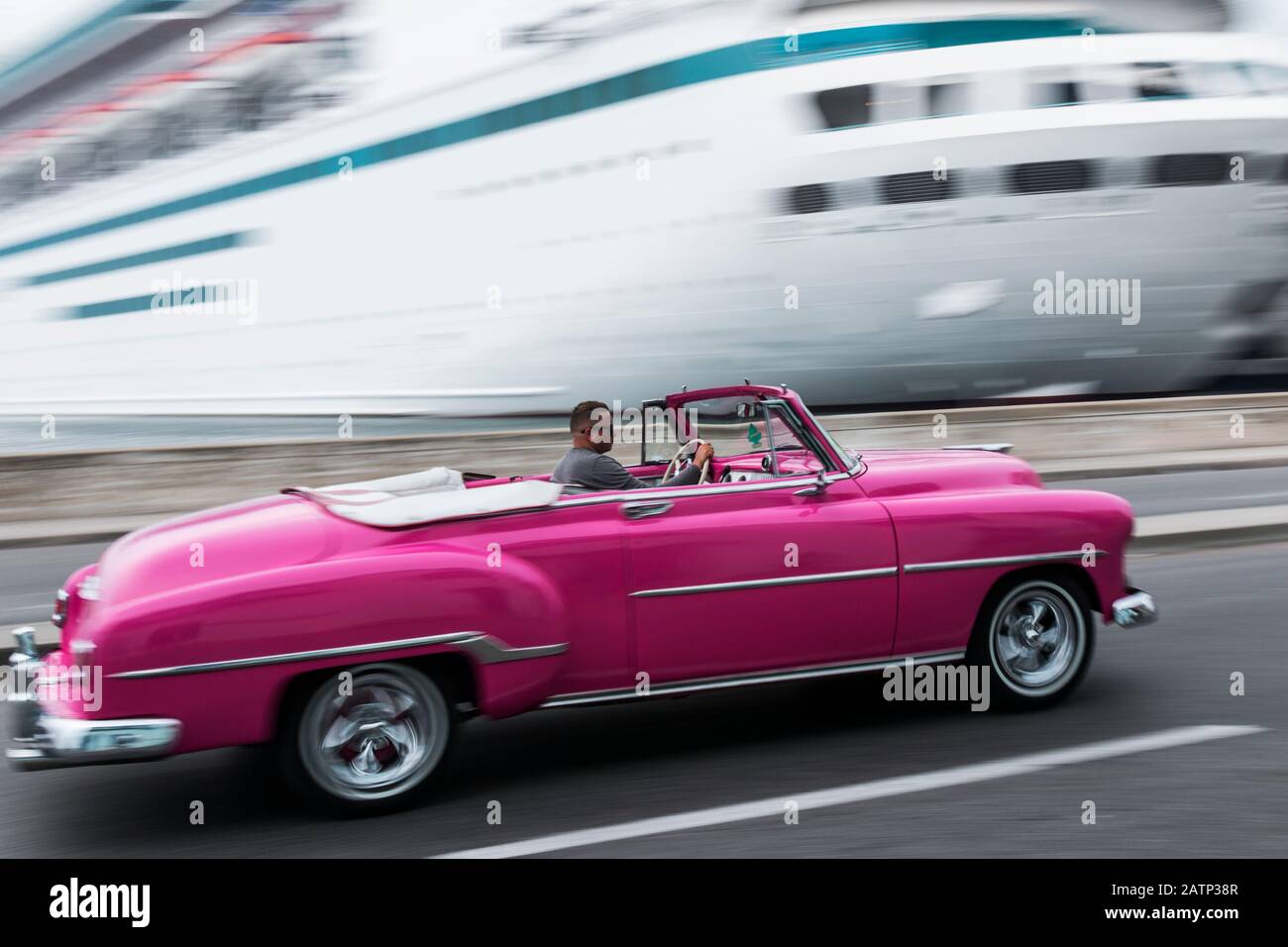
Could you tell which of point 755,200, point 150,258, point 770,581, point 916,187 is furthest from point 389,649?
point 150,258

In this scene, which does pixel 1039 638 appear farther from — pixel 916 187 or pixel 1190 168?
pixel 1190 168

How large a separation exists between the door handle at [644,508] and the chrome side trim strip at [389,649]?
0.55 m

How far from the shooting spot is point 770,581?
4.54m

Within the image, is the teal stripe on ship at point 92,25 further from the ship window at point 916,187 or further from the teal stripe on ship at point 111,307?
the ship window at point 916,187

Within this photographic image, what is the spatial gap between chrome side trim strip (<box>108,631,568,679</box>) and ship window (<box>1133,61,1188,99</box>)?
17391mm

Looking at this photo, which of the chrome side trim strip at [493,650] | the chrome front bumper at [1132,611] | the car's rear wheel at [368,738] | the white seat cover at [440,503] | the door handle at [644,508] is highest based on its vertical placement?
the white seat cover at [440,503]

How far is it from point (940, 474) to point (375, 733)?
249 cm

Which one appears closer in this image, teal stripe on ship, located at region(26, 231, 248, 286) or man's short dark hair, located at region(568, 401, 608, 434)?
man's short dark hair, located at region(568, 401, 608, 434)

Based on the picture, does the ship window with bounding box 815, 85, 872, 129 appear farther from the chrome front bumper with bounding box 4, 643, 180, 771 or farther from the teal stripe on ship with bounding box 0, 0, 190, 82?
the chrome front bumper with bounding box 4, 643, 180, 771

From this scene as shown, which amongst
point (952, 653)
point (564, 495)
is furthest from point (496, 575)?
point (952, 653)

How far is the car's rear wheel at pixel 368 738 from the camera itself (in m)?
4.02

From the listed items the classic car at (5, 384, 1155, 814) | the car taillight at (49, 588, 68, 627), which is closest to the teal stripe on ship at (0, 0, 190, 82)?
the car taillight at (49, 588, 68, 627)

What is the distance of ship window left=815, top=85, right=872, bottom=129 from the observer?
60.8 ft

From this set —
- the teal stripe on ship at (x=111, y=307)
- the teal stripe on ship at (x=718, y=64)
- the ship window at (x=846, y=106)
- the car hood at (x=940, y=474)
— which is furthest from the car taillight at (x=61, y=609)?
the teal stripe on ship at (x=111, y=307)
